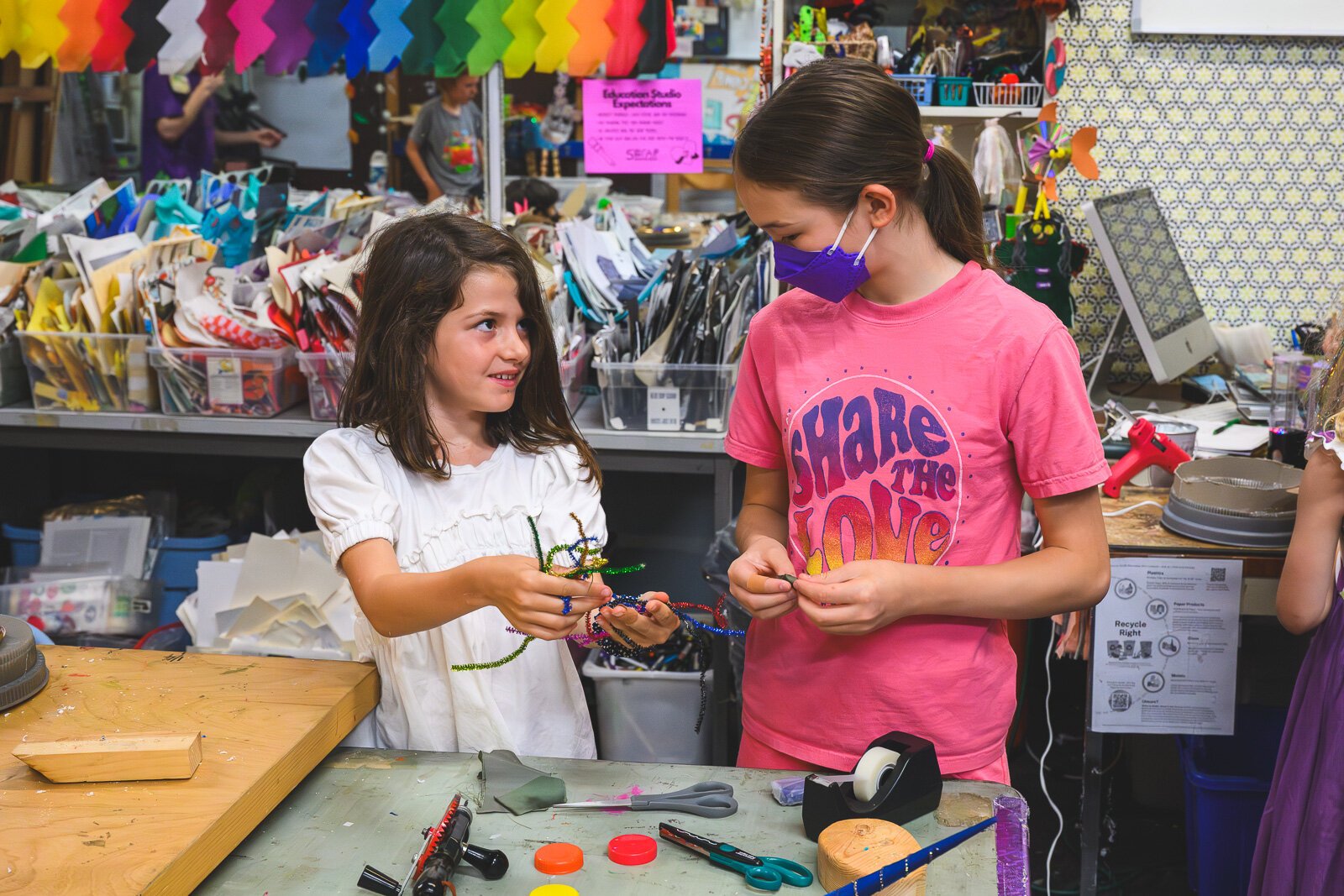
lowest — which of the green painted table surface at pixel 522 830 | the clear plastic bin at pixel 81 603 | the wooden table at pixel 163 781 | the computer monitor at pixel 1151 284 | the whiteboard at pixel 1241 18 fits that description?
the clear plastic bin at pixel 81 603

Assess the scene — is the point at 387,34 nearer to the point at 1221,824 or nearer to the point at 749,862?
the point at 749,862

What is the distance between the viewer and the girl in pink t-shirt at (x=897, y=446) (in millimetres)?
1345

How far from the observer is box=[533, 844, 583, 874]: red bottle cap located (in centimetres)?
113

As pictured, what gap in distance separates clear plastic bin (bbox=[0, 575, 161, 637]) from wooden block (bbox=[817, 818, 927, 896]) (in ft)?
7.70

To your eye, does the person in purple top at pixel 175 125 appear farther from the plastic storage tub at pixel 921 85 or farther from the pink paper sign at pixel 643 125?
the plastic storage tub at pixel 921 85

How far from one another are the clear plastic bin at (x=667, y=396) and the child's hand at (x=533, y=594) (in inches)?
49.3

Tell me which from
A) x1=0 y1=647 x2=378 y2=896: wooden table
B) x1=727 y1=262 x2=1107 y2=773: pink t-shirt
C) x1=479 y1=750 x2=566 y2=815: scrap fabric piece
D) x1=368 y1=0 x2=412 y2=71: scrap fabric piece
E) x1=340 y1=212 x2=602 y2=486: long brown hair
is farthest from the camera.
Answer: x1=368 y1=0 x2=412 y2=71: scrap fabric piece

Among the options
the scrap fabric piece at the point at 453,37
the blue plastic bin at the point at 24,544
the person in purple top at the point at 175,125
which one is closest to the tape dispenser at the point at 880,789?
the scrap fabric piece at the point at 453,37

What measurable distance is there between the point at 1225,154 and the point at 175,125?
12.9 feet

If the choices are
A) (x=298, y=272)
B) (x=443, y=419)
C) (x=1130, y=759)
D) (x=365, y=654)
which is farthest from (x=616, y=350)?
(x=1130, y=759)

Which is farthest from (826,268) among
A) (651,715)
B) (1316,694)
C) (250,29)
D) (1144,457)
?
(250,29)

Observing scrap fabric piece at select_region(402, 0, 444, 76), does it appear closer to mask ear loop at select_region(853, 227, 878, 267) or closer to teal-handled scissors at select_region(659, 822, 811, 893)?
mask ear loop at select_region(853, 227, 878, 267)

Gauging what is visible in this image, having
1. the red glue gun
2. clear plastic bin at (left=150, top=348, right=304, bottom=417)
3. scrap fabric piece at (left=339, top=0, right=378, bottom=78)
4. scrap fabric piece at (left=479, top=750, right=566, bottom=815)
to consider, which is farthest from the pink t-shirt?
scrap fabric piece at (left=339, top=0, right=378, bottom=78)

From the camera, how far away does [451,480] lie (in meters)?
1.66
